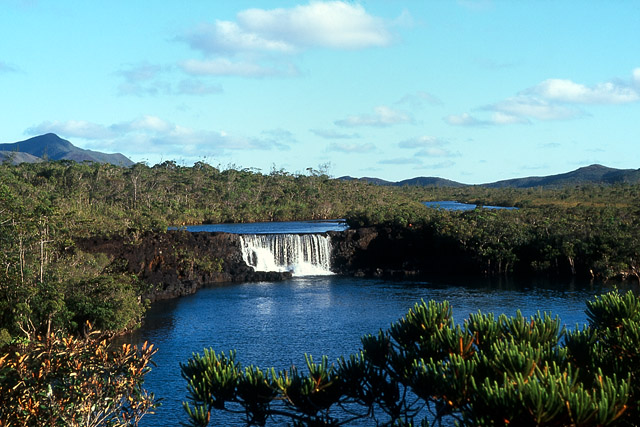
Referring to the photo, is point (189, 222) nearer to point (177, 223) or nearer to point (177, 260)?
point (177, 223)

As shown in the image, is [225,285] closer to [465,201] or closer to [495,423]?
[495,423]

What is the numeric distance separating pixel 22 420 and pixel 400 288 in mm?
37347

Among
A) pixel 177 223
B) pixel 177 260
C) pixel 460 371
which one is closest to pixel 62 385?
pixel 460 371

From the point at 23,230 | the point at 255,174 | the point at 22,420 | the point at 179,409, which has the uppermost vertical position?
the point at 255,174

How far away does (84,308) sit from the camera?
102 feet

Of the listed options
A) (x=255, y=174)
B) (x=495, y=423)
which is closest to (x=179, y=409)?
(x=495, y=423)

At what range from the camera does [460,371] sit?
482 inches

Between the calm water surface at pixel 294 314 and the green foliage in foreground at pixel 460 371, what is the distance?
8.61 m

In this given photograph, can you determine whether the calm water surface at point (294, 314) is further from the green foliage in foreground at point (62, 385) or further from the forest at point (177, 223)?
the green foliage in foreground at point (62, 385)

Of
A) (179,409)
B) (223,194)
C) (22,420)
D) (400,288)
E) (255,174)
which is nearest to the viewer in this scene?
(22,420)

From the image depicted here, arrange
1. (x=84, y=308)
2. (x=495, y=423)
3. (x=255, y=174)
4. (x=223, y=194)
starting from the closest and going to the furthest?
1. (x=495, y=423)
2. (x=84, y=308)
3. (x=223, y=194)
4. (x=255, y=174)

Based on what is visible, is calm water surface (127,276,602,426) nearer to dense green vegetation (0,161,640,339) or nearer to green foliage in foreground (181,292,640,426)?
dense green vegetation (0,161,640,339)

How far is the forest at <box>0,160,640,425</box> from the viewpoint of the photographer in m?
30.0

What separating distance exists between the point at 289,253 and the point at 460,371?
Result: 47.1 metres
